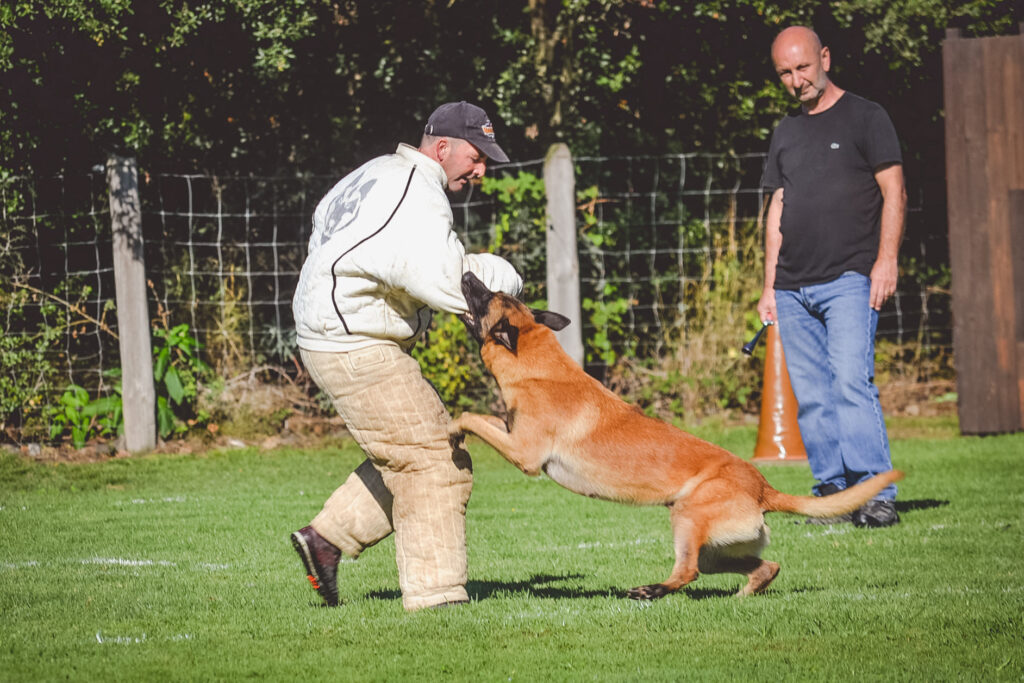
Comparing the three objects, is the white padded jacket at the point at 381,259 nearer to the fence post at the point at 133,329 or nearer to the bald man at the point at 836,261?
the bald man at the point at 836,261

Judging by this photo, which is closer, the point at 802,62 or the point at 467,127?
the point at 467,127

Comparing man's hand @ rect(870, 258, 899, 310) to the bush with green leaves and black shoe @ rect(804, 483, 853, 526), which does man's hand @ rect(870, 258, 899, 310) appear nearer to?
black shoe @ rect(804, 483, 853, 526)

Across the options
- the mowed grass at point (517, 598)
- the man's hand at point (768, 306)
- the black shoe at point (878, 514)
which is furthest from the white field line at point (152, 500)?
the black shoe at point (878, 514)

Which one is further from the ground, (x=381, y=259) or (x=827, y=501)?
(x=381, y=259)

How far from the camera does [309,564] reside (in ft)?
15.2

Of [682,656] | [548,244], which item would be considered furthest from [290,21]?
[682,656]

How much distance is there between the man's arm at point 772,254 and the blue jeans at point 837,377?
0.55 ft

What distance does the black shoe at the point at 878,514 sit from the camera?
245 inches

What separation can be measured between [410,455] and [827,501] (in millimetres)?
1650

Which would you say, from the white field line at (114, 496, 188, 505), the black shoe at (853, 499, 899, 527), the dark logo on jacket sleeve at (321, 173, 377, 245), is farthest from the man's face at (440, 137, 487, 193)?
the white field line at (114, 496, 188, 505)

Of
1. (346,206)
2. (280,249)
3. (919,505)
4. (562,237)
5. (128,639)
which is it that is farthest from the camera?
(280,249)

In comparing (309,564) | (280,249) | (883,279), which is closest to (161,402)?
(280,249)

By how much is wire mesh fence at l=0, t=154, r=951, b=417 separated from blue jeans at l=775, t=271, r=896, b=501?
411 centimetres

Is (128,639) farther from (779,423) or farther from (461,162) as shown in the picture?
(779,423)
